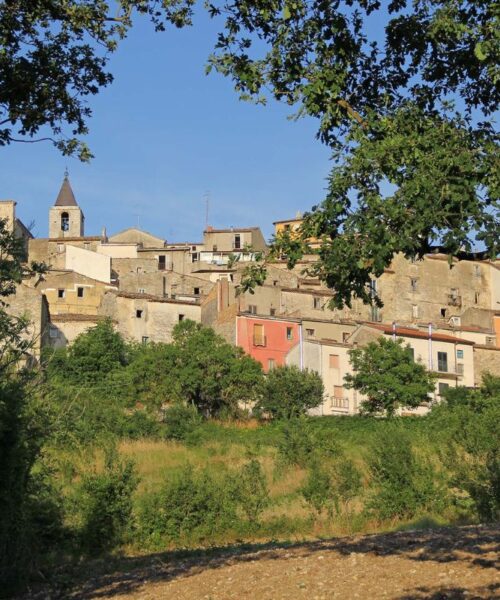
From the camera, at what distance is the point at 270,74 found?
10.9 meters

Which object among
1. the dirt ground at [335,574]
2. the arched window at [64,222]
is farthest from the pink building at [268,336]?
the dirt ground at [335,574]

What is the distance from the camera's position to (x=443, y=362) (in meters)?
72.2

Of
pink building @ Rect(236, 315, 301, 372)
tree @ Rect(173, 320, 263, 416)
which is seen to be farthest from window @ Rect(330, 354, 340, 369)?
tree @ Rect(173, 320, 263, 416)

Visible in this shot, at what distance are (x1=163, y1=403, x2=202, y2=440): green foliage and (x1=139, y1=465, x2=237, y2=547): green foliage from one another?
25.9m

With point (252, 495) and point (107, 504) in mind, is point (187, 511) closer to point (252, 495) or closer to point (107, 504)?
point (252, 495)

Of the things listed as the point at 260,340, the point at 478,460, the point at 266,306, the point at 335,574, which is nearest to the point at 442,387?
the point at 260,340

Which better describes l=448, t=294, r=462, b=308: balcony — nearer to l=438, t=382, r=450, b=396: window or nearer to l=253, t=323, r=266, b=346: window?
l=438, t=382, r=450, b=396: window

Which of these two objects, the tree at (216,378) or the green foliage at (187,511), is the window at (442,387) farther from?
the green foliage at (187,511)

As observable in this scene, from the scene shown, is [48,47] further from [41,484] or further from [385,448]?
[385,448]

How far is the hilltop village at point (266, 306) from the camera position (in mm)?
70312

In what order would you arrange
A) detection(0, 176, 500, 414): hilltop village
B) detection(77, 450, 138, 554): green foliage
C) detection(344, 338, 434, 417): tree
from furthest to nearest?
detection(0, 176, 500, 414): hilltop village, detection(344, 338, 434, 417): tree, detection(77, 450, 138, 554): green foliage

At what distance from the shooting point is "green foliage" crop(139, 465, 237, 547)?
24812 millimetres

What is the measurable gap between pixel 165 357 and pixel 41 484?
142ft

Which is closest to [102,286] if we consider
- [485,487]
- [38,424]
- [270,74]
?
[485,487]
